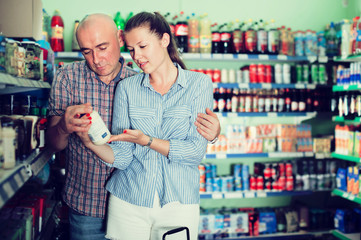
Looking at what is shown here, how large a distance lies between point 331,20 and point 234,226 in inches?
127

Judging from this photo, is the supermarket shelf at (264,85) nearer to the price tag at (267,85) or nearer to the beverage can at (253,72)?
the price tag at (267,85)

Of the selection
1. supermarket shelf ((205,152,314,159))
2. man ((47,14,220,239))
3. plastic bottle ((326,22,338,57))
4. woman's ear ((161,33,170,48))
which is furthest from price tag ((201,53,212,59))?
woman's ear ((161,33,170,48))

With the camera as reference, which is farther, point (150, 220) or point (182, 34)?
point (182, 34)

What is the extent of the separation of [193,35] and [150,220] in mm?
3014

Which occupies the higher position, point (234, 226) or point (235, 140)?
point (235, 140)

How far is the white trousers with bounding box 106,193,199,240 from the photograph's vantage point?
5.39ft

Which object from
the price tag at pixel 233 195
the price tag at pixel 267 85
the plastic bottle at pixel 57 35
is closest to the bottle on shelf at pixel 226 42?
the price tag at pixel 267 85

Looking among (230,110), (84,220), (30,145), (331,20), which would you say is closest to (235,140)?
(230,110)

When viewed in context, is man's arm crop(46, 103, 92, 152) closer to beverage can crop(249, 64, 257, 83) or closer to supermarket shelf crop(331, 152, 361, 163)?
beverage can crop(249, 64, 257, 83)

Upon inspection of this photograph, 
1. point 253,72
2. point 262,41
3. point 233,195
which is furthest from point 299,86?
point 233,195

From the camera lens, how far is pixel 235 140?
4.31m

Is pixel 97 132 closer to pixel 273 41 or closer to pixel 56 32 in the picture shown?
pixel 56 32

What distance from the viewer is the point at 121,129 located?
1752 millimetres

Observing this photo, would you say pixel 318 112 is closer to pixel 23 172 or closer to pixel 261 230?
pixel 261 230
